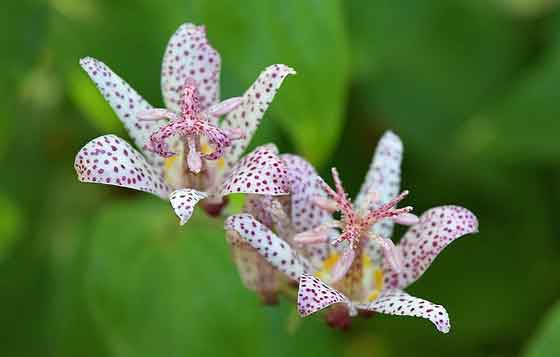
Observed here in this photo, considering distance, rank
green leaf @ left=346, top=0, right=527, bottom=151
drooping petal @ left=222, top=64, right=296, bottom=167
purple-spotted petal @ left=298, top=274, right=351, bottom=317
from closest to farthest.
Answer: purple-spotted petal @ left=298, top=274, right=351, bottom=317 → drooping petal @ left=222, top=64, right=296, bottom=167 → green leaf @ left=346, top=0, right=527, bottom=151

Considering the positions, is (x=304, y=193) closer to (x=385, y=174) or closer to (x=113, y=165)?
(x=385, y=174)

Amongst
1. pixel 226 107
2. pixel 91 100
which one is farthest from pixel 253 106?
pixel 91 100

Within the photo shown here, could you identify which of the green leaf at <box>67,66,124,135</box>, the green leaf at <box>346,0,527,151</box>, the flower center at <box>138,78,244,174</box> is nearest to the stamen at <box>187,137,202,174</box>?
the flower center at <box>138,78,244,174</box>
